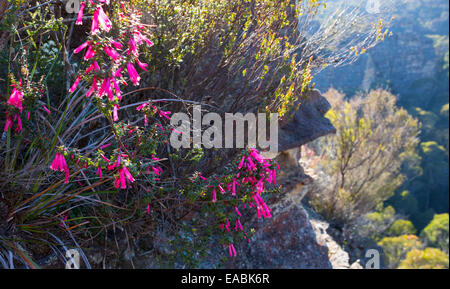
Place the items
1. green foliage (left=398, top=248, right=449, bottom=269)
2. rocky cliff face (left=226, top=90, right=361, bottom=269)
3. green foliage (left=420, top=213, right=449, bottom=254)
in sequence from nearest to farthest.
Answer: rocky cliff face (left=226, top=90, right=361, bottom=269), green foliage (left=398, top=248, right=449, bottom=269), green foliage (left=420, top=213, right=449, bottom=254)

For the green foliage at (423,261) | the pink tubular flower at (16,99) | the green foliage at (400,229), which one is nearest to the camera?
the pink tubular flower at (16,99)

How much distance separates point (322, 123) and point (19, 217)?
10.4 feet

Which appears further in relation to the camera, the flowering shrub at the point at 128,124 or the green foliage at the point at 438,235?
the green foliage at the point at 438,235

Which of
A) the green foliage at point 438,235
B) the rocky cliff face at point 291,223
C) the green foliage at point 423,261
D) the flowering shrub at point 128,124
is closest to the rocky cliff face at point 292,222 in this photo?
the rocky cliff face at point 291,223

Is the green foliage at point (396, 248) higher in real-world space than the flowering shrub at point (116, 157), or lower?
lower

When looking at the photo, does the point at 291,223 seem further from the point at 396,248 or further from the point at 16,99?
the point at 396,248

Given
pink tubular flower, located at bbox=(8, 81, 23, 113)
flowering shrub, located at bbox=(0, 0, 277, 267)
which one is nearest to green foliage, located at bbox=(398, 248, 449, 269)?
flowering shrub, located at bbox=(0, 0, 277, 267)

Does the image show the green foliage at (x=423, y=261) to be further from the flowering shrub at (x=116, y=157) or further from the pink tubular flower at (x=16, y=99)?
the pink tubular flower at (x=16, y=99)

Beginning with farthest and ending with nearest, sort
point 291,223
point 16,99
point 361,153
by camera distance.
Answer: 1. point 361,153
2. point 291,223
3. point 16,99

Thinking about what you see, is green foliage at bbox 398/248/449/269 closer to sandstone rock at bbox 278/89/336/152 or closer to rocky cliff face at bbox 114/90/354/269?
rocky cliff face at bbox 114/90/354/269

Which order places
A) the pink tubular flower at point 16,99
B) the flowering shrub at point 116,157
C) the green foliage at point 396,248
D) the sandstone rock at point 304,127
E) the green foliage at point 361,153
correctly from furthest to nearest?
the green foliage at point 396,248 < the green foliage at point 361,153 < the sandstone rock at point 304,127 < the pink tubular flower at point 16,99 < the flowering shrub at point 116,157

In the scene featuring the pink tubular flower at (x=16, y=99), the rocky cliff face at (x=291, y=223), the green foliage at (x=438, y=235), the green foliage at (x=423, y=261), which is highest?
the pink tubular flower at (x=16, y=99)

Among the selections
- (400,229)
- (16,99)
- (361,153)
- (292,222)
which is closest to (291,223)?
(292,222)
